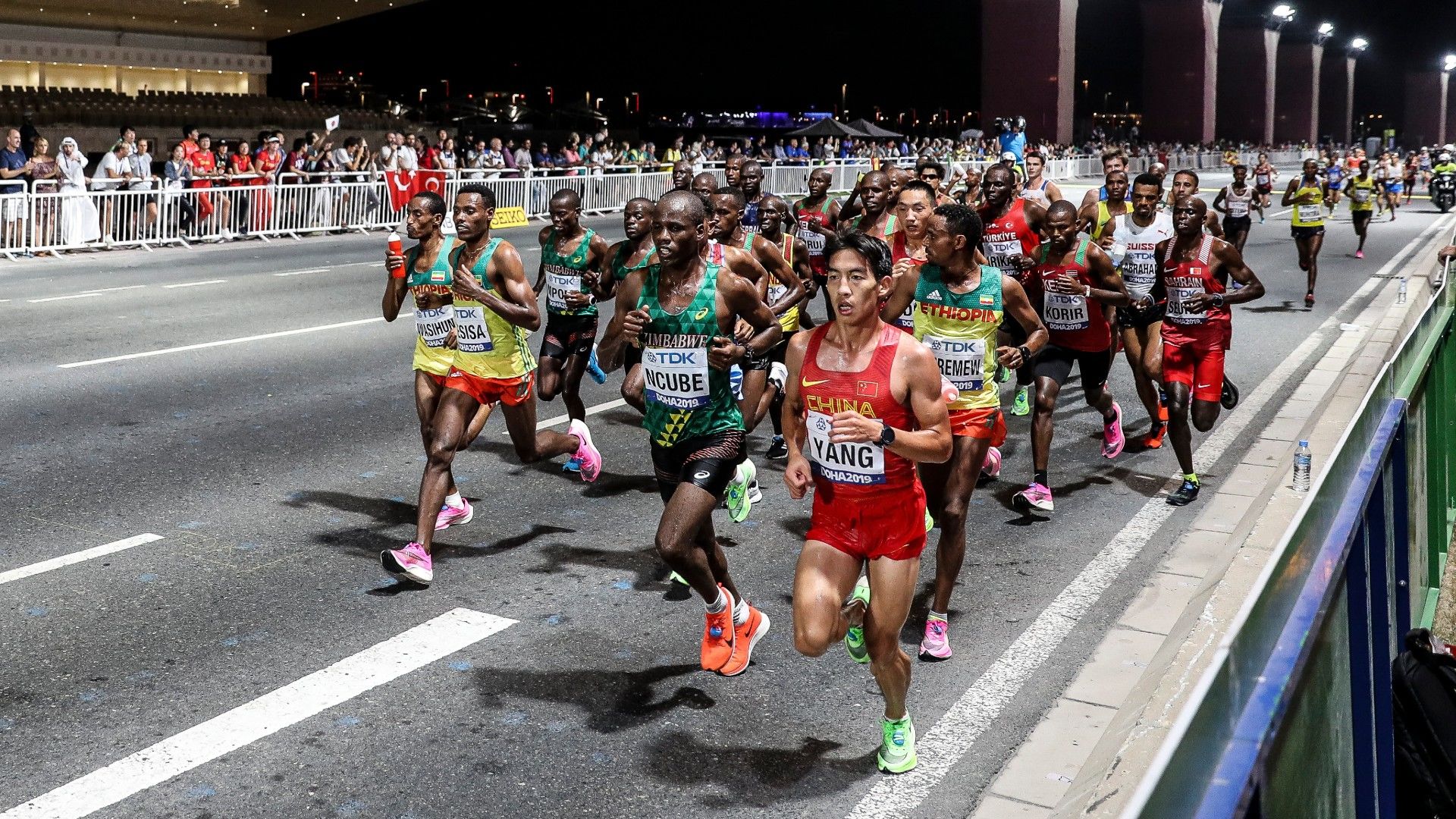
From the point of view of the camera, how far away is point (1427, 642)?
4.68 metres

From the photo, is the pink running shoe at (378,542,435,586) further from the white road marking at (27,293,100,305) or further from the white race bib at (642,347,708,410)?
the white road marking at (27,293,100,305)

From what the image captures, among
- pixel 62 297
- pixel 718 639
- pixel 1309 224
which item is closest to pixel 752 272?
pixel 718 639

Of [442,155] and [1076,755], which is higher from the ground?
[442,155]

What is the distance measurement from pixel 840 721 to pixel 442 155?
25670 millimetres

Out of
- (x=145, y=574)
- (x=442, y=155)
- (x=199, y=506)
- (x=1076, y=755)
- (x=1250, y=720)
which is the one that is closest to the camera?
(x=1250, y=720)

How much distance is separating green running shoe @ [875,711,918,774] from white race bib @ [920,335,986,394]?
99.0 inches

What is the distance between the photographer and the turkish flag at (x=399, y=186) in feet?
84.8

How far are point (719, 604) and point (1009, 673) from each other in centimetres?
122

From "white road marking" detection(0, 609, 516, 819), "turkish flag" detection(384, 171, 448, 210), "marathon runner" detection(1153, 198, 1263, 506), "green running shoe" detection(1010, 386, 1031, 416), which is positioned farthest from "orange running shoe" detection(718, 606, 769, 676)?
"turkish flag" detection(384, 171, 448, 210)

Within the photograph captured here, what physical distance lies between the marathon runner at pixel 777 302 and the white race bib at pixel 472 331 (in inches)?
68.1

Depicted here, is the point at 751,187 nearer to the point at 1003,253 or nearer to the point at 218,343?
the point at 1003,253

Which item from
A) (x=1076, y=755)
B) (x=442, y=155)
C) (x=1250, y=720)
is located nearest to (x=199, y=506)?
(x=1076, y=755)

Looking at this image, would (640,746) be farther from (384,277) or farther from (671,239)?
(384,277)

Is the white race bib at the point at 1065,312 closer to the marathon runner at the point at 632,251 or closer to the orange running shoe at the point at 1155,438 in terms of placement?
the orange running shoe at the point at 1155,438
